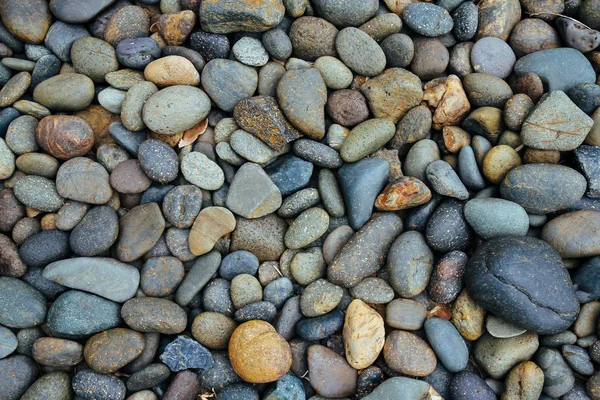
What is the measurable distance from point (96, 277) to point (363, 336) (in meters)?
1.45

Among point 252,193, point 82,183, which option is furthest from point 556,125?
point 82,183

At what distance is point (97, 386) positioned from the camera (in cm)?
258

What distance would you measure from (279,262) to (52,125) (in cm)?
147

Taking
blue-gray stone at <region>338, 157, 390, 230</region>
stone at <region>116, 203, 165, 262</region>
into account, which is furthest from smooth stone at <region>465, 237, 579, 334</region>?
stone at <region>116, 203, 165, 262</region>

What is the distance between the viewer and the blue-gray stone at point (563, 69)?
287 cm

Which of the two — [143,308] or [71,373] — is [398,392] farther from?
[71,373]

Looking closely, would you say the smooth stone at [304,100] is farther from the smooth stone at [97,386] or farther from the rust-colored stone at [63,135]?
the smooth stone at [97,386]

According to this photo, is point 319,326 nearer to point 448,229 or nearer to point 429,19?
point 448,229

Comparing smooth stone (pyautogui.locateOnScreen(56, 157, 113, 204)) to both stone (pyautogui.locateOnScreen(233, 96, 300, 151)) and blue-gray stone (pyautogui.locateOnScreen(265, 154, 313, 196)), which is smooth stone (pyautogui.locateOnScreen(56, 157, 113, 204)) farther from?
blue-gray stone (pyautogui.locateOnScreen(265, 154, 313, 196))

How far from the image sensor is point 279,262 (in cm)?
290

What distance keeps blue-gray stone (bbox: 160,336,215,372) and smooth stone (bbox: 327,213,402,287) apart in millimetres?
778

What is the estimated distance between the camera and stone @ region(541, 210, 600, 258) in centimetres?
261

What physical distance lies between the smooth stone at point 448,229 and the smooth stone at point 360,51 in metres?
0.91

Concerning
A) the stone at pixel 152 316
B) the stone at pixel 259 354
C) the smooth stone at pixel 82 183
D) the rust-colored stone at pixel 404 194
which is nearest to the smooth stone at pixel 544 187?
the rust-colored stone at pixel 404 194
